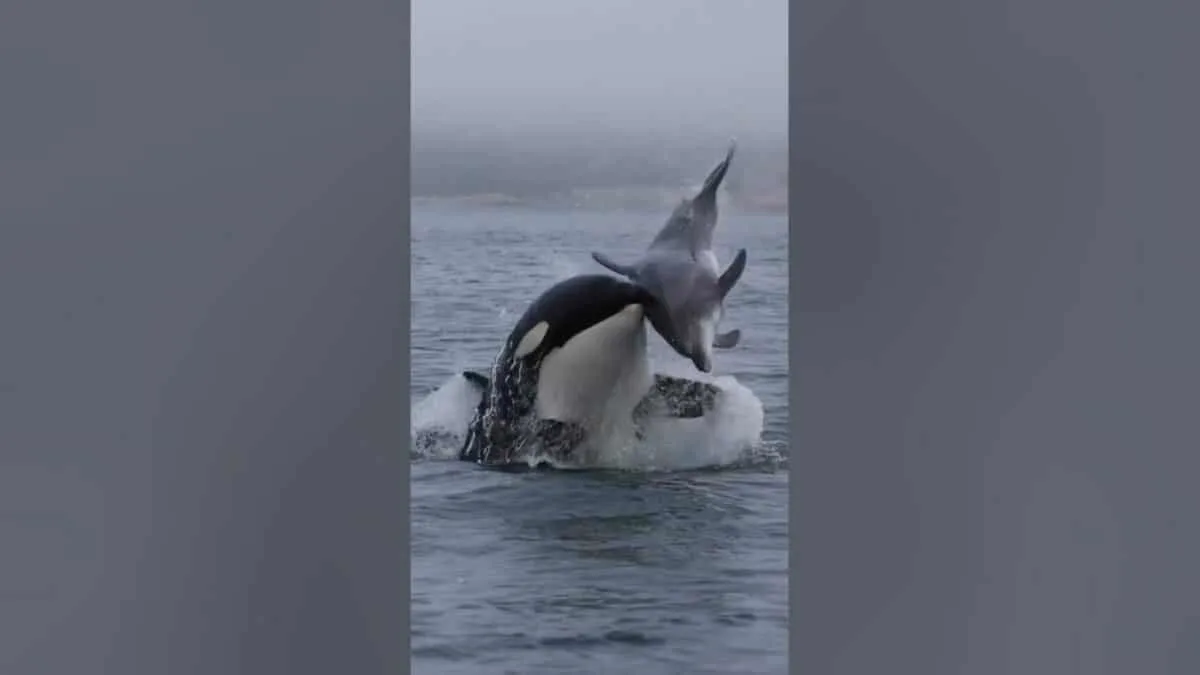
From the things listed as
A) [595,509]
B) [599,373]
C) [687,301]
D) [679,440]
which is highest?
[687,301]

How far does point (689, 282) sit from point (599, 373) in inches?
8.0

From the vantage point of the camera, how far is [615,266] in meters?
2.31

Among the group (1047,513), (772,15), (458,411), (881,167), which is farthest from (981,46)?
(458,411)

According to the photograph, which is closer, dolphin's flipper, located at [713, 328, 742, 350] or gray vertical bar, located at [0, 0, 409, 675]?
gray vertical bar, located at [0, 0, 409, 675]

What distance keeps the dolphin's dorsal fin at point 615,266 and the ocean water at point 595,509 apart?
0.01 m

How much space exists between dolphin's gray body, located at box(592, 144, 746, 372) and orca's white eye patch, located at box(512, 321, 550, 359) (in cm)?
14

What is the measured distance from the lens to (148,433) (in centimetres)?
192

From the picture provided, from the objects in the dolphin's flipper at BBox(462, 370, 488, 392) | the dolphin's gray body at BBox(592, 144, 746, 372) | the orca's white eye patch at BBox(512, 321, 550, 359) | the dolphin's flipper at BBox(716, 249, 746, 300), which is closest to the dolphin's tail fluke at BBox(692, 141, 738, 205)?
the dolphin's gray body at BBox(592, 144, 746, 372)

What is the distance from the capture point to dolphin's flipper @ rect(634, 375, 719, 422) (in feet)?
7.51

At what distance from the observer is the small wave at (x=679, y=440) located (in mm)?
2295

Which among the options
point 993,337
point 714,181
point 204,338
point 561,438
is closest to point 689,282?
point 714,181

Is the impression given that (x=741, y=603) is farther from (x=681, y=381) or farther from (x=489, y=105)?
(x=489, y=105)

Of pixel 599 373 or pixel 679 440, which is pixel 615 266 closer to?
pixel 599 373

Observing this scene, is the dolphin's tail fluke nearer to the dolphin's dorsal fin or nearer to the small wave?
the dolphin's dorsal fin
